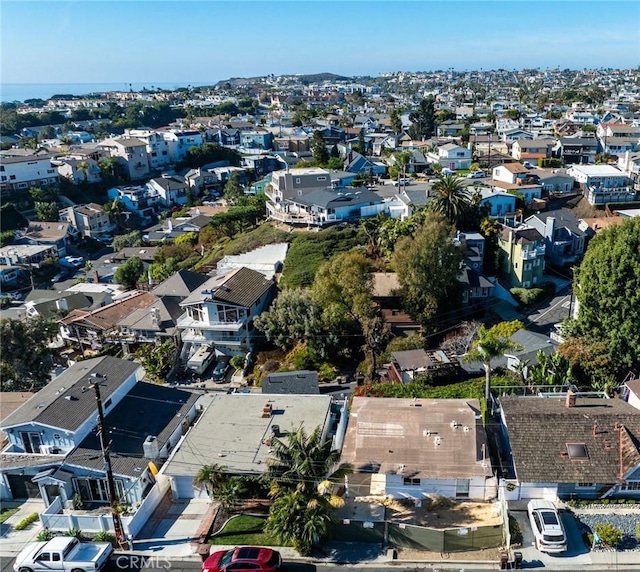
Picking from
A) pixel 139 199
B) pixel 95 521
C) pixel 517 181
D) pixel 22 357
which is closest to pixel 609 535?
pixel 95 521

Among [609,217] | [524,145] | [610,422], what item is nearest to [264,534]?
[610,422]

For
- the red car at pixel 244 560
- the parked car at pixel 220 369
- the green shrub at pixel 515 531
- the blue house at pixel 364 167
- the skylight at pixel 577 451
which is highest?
the blue house at pixel 364 167

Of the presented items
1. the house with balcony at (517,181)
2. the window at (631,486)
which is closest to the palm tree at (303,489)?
the window at (631,486)

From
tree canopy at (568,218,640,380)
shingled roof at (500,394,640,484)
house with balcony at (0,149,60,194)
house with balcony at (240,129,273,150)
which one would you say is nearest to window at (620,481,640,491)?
shingled roof at (500,394,640,484)

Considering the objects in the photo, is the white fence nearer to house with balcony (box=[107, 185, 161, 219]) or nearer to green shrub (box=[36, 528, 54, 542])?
green shrub (box=[36, 528, 54, 542])

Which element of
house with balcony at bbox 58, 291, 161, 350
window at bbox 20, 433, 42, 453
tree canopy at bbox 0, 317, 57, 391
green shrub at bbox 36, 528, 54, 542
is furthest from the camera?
house with balcony at bbox 58, 291, 161, 350

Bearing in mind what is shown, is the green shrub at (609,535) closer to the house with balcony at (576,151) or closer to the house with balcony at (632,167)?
the house with balcony at (632,167)

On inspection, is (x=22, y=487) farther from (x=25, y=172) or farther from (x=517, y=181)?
(x=25, y=172)
